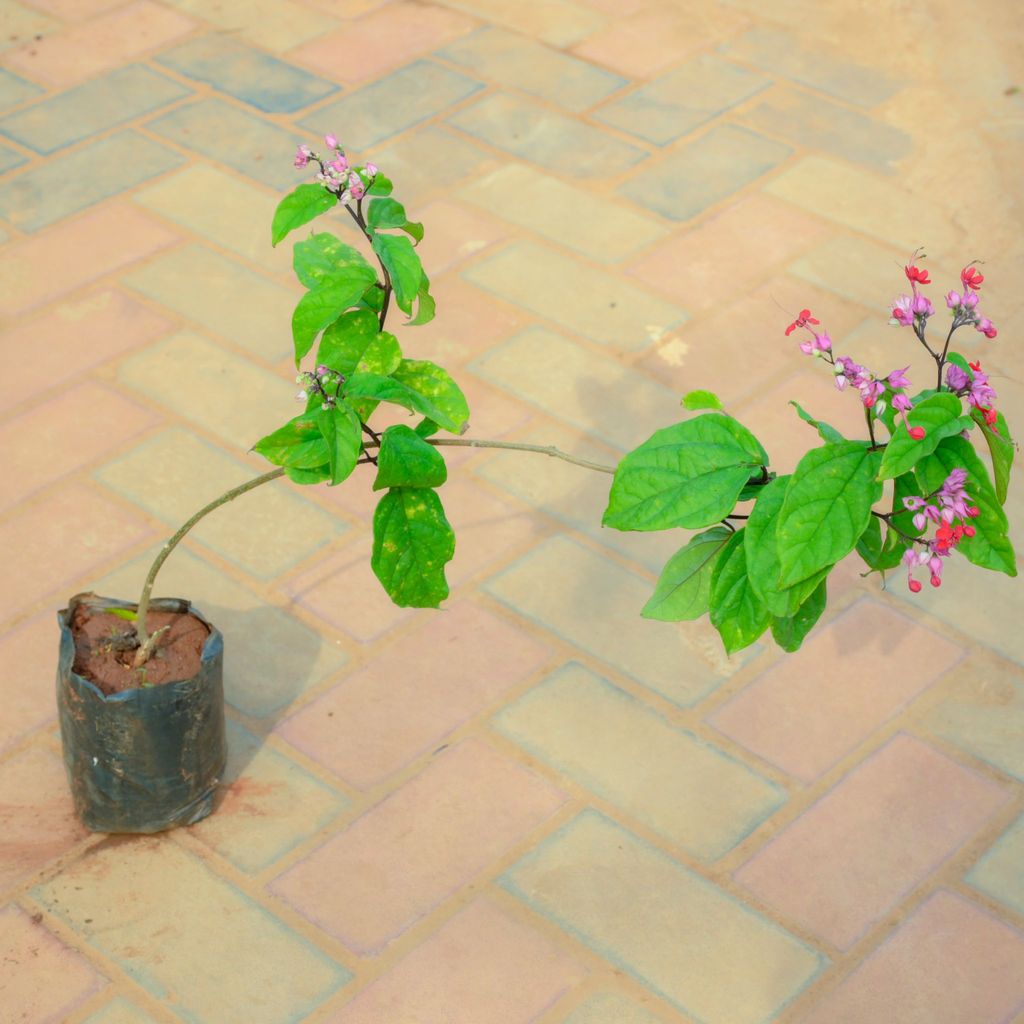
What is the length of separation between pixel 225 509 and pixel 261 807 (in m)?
0.88

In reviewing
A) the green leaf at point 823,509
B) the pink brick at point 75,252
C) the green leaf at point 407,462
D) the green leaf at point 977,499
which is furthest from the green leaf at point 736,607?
the pink brick at point 75,252

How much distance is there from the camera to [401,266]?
2117 mm

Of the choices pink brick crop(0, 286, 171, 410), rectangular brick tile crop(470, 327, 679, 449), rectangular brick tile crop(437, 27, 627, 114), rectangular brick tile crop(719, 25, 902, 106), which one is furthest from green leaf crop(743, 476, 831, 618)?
rectangular brick tile crop(719, 25, 902, 106)

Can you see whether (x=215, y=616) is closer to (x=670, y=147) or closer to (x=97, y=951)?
(x=97, y=951)

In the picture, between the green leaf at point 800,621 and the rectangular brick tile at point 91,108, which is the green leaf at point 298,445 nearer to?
the green leaf at point 800,621

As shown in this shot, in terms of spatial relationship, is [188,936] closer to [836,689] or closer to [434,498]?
[434,498]

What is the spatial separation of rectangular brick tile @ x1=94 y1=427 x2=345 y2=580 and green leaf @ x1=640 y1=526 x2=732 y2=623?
1.61m

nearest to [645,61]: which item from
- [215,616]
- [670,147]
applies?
[670,147]

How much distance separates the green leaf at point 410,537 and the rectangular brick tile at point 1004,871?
1379 mm

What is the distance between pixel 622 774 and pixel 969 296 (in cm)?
150

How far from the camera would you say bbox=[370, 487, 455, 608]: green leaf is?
2242 millimetres

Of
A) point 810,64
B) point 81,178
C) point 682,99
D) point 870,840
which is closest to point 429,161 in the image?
point 682,99

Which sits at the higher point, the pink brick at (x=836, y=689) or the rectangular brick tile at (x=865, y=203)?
the rectangular brick tile at (x=865, y=203)

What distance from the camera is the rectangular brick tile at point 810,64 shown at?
528 centimetres
